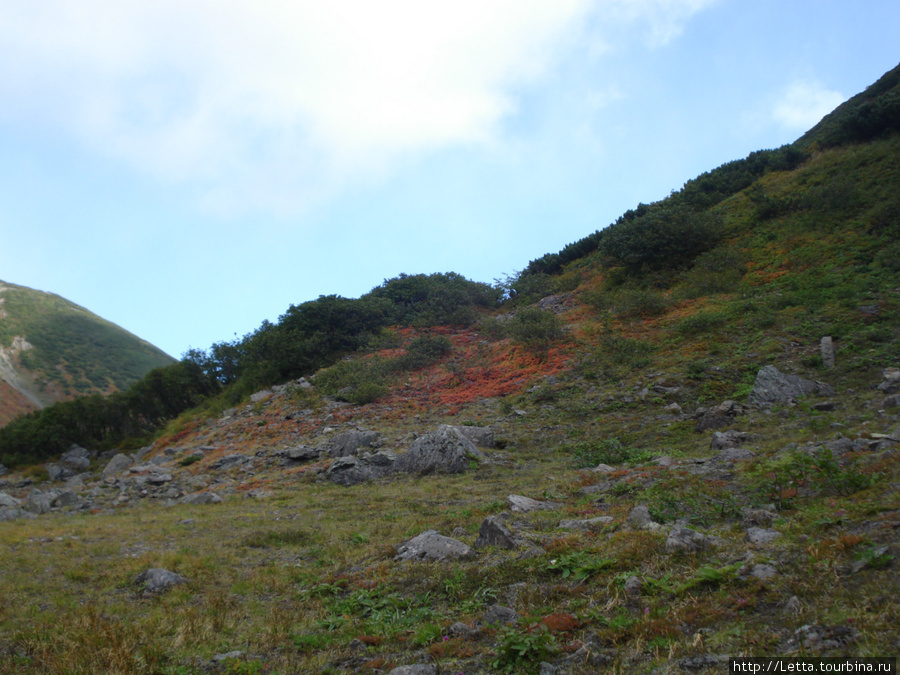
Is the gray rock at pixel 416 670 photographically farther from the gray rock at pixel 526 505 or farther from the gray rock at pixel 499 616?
the gray rock at pixel 526 505

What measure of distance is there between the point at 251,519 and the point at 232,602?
199 inches

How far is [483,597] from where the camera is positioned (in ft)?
15.4

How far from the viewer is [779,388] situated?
11648 millimetres

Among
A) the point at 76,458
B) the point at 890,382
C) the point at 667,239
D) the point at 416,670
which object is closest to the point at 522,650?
the point at 416,670

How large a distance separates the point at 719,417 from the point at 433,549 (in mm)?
8279

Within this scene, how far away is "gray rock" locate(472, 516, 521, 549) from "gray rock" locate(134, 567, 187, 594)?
3.89 meters

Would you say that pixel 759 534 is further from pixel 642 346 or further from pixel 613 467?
pixel 642 346

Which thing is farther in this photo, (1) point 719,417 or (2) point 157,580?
(1) point 719,417

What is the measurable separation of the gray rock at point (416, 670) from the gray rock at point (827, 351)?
13.4 meters

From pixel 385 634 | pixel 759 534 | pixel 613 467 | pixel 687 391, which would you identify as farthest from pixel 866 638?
pixel 687 391

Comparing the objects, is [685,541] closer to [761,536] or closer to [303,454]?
[761,536]

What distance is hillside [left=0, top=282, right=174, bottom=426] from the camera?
60.1 meters

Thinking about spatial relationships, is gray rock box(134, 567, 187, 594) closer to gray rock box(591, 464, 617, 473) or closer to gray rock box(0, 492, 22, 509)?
gray rock box(591, 464, 617, 473)

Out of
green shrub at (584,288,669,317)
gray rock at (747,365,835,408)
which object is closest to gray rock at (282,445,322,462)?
gray rock at (747,365,835,408)
